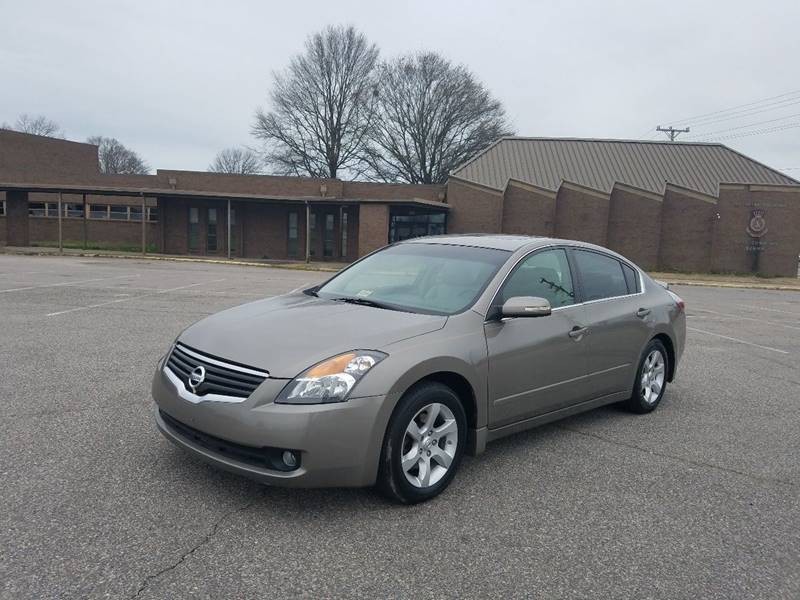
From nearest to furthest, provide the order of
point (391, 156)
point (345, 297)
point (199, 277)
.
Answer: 1. point (345, 297)
2. point (199, 277)
3. point (391, 156)

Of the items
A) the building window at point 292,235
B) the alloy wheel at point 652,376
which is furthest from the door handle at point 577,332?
the building window at point 292,235

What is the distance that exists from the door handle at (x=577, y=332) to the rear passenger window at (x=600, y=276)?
0.34 meters

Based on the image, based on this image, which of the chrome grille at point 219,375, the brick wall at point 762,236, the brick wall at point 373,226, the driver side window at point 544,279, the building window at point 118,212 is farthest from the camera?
the building window at point 118,212

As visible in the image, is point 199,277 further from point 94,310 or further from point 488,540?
point 488,540

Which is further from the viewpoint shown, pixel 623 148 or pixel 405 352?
pixel 623 148

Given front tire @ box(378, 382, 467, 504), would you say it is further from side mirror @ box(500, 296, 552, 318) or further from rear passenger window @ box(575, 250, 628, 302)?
rear passenger window @ box(575, 250, 628, 302)

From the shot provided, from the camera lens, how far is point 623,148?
3928 centimetres

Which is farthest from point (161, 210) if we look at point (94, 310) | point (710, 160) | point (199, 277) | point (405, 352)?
point (405, 352)

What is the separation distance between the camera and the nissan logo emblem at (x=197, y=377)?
3508 millimetres

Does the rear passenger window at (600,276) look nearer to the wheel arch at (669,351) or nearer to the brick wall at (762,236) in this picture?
the wheel arch at (669,351)

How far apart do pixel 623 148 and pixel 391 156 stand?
19317 mm

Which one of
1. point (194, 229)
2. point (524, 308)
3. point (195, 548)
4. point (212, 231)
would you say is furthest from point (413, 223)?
point (195, 548)

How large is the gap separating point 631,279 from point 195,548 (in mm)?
4420

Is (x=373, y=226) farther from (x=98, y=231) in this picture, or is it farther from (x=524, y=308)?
(x=524, y=308)
